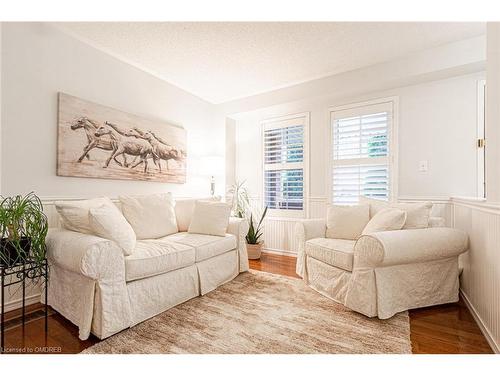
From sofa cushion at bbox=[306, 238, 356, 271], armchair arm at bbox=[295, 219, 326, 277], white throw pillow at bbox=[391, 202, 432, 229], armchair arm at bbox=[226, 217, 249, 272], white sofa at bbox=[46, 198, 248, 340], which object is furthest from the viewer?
armchair arm at bbox=[226, 217, 249, 272]

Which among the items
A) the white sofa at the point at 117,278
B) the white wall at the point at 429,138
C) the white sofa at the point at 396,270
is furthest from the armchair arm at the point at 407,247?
the white sofa at the point at 117,278

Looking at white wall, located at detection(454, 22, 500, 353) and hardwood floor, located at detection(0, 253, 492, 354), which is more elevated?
white wall, located at detection(454, 22, 500, 353)

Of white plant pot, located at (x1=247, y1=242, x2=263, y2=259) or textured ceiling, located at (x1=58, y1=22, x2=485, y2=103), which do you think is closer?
textured ceiling, located at (x1=58, y1=22, x2=485, y2=103)

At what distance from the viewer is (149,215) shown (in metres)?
2.56

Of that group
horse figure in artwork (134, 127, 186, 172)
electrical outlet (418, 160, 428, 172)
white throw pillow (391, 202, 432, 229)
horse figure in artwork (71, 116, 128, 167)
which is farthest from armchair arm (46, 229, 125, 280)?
electrical outlet (418, 160, 428, 172)

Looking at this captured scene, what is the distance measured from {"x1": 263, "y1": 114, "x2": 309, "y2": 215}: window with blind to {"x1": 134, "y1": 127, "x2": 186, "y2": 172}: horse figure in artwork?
1.35 meters

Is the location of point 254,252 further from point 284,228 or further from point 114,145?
point 114,145

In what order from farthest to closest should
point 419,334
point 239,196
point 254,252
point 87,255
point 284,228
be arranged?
point 239,196 → point 284,228 → point 254,252 → point 419,334 → point 87,255

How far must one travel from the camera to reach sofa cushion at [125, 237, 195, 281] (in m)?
1.80

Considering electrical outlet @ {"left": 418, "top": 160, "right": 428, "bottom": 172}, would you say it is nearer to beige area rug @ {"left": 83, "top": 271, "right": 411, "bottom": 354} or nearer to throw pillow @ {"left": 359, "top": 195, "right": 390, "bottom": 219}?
throw pillow @ {"left": 359, "top": 195, "right": 390, "bottom": 219}

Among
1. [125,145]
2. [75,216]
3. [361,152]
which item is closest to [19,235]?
[75,216]

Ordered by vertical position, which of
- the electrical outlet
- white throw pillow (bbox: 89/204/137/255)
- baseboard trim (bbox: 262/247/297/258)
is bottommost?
baseboard trim (bbox: 262/247/297/258)

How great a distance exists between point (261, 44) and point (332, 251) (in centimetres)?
201

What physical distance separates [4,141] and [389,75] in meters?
3.59
